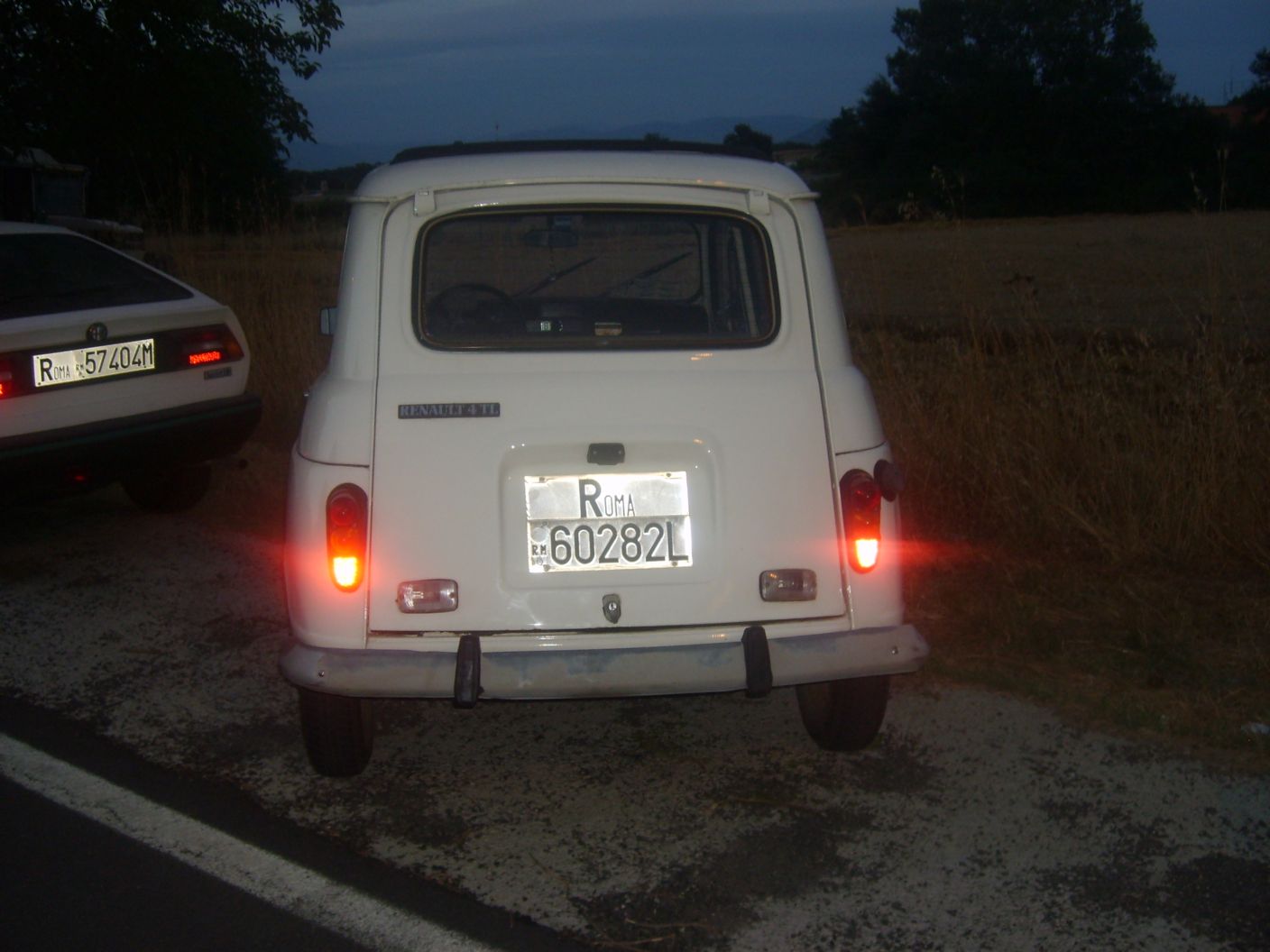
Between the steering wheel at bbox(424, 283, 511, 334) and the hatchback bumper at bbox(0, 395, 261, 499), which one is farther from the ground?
the steering wheel at bbox(424, 283, 511, 334)

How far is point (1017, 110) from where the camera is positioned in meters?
57.3

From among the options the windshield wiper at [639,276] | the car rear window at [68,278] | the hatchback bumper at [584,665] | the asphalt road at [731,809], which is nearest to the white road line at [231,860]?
Answer: the asphalt road at [731,809]

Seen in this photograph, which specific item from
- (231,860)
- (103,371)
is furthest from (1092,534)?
(103,371)

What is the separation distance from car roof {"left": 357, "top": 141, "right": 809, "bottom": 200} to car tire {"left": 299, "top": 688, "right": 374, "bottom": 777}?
4.74ft

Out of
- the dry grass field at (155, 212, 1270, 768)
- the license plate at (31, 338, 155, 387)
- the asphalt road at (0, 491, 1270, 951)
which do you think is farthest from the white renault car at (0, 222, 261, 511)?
the asphalt road at (0, 491, 1270, 951)

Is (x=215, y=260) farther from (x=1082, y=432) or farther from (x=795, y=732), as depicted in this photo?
(x=795, y=732)

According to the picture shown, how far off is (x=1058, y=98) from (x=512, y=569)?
191ft

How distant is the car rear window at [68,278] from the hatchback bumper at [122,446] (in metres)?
0.57

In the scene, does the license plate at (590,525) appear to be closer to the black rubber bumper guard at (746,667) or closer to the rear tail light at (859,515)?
the black rubber bumper guard at (746,667)

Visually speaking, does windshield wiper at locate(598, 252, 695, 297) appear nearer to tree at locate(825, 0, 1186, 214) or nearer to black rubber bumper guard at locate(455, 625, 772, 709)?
black rubber bumper guard at locate(455, 625, 772, 709)

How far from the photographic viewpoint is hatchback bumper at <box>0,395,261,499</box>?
5.71 metres

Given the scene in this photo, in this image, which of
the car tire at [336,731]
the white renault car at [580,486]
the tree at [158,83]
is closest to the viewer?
the white renault car at [580,486]

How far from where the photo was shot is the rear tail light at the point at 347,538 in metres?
3.54

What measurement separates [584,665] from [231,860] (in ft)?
3.47
